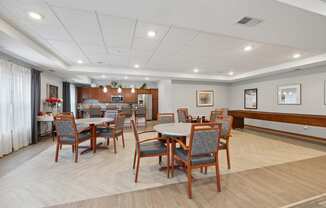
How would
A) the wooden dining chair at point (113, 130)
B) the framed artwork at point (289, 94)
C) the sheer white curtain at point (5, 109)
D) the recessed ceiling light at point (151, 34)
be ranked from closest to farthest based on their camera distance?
the recessed ceiling light at point (151, 34) < the sheer white curtain at point (5, 109) < the wooden dining chair at point (113, 130) < the framed artwork at point (289, 94)

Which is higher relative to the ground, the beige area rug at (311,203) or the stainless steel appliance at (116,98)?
the stainless steel appliance at (116,98)

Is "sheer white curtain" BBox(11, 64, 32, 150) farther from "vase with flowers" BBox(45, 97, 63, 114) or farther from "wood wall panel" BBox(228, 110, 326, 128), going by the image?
"wood wall panel" BBox(228, 110, 326, 128)

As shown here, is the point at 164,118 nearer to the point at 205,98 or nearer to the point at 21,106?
the point at 21,106

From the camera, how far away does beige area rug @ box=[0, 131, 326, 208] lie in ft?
7.17

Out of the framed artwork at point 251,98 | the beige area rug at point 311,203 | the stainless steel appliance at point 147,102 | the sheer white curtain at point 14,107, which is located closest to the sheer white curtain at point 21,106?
the sheer white curtain at point 14,107

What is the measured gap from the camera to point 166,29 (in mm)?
2883

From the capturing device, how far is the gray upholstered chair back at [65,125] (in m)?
3.26

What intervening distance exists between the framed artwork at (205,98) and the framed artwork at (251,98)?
166 centimetres

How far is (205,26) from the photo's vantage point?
2.43 m

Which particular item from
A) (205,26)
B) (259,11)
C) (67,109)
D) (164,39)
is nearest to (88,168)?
(164,39)

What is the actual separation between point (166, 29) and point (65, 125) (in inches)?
110

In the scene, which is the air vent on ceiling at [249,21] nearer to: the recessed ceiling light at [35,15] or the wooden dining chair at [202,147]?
the wooden dining chair at [202,147]

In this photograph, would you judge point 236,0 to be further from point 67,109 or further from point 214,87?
point 67,109

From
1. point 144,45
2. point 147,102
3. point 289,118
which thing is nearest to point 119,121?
point 144,45
